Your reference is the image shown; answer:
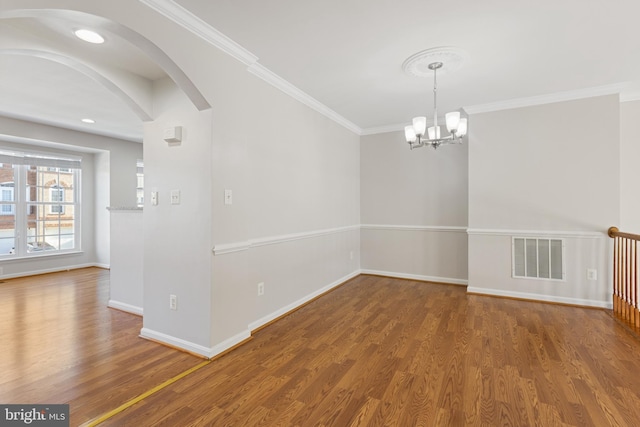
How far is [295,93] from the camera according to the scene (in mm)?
3572

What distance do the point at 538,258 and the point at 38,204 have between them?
8504mm

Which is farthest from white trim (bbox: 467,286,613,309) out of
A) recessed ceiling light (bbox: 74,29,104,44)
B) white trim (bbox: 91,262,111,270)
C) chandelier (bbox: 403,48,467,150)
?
white trim (bbox: 91,262,111,270)

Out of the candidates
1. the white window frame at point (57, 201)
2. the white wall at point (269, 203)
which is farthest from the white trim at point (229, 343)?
the white window frame at point (57, 201)

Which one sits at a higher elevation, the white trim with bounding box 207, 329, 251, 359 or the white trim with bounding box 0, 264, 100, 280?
the white trim with bounding box 0, 264, 100, 280

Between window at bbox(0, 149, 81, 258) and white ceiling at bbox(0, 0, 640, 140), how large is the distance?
1.90 metres

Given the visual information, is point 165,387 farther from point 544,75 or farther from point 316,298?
point 544,75

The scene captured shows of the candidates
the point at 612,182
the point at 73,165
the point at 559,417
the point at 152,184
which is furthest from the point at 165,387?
the point at 73,165

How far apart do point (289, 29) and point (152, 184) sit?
6.08 feet

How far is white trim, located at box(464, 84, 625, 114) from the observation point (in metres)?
3.56

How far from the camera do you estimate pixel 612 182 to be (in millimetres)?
3586

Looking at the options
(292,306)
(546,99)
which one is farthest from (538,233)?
(292,306)

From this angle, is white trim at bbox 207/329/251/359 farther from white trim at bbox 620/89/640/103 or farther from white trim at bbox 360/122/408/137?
white trim at bbox 620/89/640/103

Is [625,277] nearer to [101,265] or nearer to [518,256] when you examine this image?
[518,256]

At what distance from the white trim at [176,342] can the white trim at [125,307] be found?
27.4 inches
